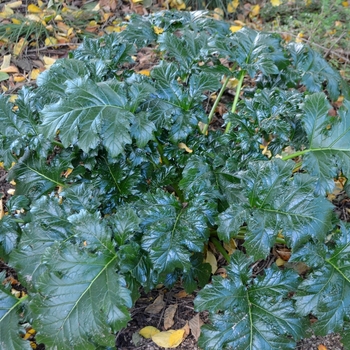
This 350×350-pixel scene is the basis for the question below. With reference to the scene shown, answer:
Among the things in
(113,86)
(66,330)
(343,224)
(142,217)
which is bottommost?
(66,330)

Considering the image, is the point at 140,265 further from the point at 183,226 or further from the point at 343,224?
the point at 343,224

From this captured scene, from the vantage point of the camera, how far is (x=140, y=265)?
6.35 feet

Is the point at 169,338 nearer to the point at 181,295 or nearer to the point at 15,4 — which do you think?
the point at 181,295

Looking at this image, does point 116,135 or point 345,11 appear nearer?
point 116,135

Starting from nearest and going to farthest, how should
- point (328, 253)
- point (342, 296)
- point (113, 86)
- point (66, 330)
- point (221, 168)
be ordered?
point (66, 330)
point (342, 296)
point (328, 253)
point (113, 86)
point (221, 168)

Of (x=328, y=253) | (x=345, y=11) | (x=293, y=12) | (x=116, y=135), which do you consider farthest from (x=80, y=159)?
(x=293, y=12)

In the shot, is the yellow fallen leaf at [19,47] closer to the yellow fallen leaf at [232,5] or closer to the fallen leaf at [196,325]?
the yellow fallen leaf at [232,5]


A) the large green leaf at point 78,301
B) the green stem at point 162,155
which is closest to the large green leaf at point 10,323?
the large green leaf at point 78,301

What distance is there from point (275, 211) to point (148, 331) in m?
0.96

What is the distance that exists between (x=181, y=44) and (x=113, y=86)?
532 millimetres

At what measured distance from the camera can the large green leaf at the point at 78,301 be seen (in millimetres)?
1663

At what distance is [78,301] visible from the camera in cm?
170

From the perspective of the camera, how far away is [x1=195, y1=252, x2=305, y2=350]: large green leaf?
180 centimetres

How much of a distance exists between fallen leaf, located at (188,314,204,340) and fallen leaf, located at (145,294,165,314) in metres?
0.18
